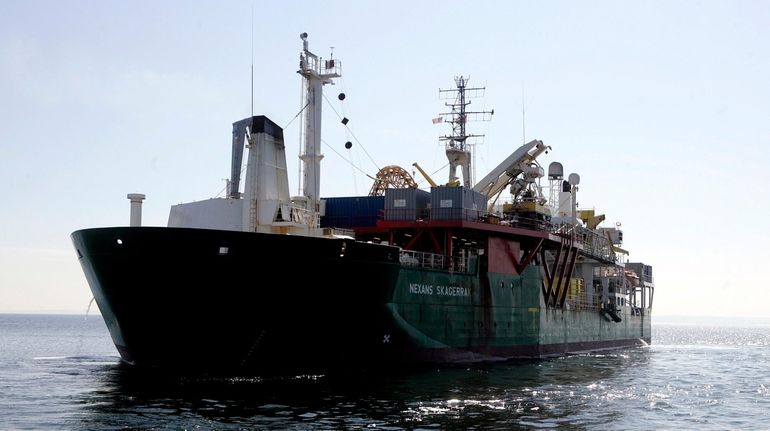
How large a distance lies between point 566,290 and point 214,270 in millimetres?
27520

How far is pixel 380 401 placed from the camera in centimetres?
2677

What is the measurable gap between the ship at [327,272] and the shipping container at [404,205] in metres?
0.07

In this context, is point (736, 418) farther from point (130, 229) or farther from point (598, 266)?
point (598, 266)

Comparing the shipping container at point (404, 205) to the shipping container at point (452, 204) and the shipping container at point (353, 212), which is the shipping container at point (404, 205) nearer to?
the shipping container at point (452, 204)

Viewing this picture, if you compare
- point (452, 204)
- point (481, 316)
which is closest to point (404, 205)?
point (452, 204)

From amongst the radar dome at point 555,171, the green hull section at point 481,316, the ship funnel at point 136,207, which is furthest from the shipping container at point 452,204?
the radar dome at point 555,171

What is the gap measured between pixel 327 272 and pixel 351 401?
236 inches

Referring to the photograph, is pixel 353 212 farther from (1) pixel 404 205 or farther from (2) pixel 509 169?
(2) pixel 509 169

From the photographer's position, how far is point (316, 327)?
102 ft

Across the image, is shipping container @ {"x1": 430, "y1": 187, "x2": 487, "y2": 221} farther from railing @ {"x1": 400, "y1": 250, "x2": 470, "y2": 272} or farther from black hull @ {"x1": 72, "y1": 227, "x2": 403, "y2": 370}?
black hull @ {"x1": 72, "y1": 227, "x2": 403, "y2": 370}

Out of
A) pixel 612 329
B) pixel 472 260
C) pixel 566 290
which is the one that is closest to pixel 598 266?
pixel 612 329

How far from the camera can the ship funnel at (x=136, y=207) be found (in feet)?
109

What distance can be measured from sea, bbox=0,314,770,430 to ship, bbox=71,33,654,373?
1.33 m

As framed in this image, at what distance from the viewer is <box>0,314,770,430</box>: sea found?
23031mm
